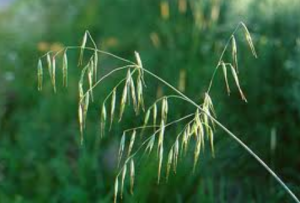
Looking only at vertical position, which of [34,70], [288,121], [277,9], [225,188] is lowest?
[225,188]

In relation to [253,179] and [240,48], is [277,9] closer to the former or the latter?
[240,48]

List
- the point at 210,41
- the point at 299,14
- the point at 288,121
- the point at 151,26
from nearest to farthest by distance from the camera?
1. the point at 288,121
2. the point at 299,14
3. the point at 210,41
4. the point at 151,26

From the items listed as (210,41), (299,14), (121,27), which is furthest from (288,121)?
(121,27)

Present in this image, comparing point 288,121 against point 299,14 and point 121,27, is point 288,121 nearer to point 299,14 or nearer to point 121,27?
point 299,14

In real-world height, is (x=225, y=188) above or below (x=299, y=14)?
below

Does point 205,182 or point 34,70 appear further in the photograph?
point 34,70

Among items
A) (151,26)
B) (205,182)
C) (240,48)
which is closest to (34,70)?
(151,26)

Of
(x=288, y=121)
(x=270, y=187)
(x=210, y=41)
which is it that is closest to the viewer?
(x=270, y=187)
